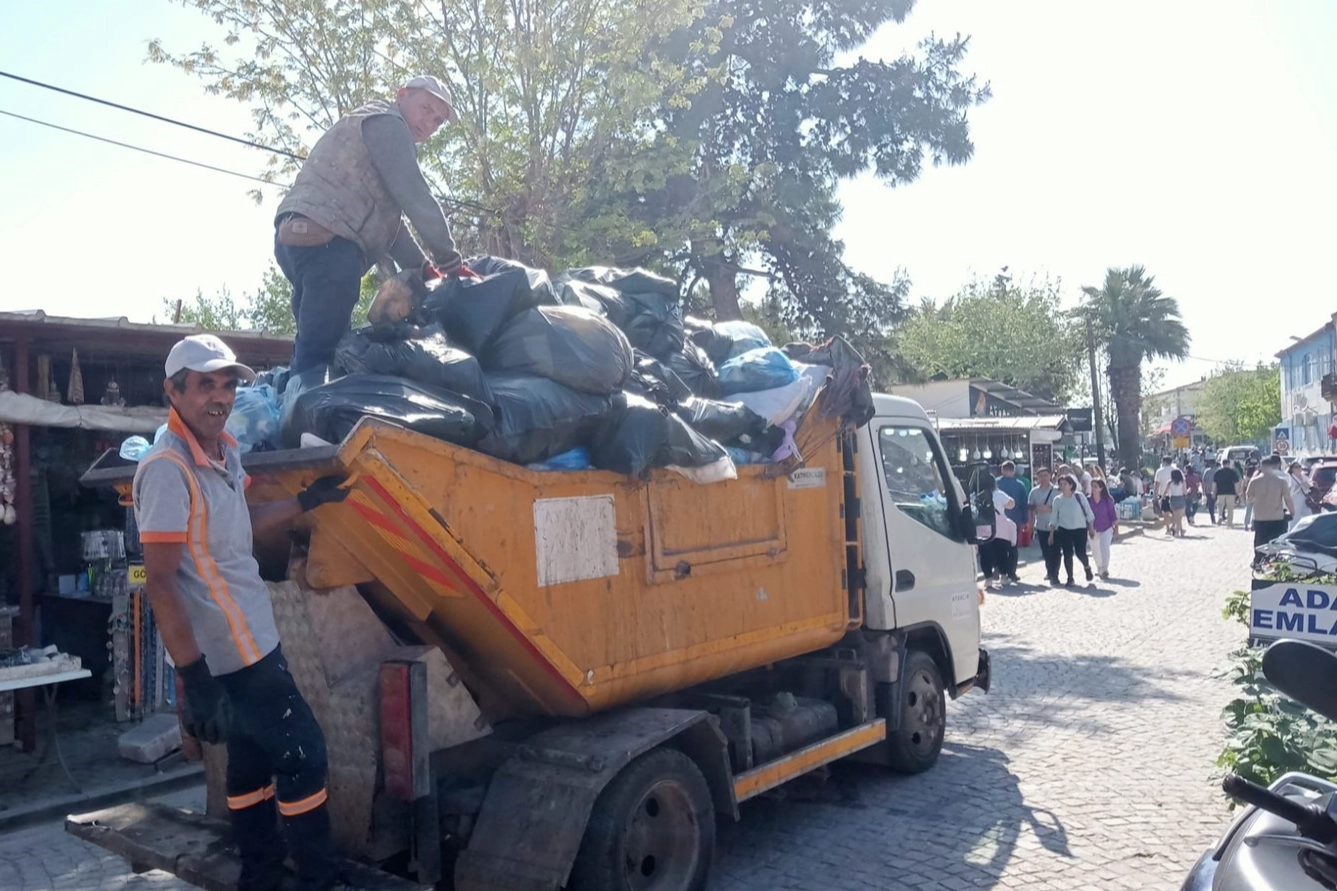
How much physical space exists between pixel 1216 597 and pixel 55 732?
12.7m

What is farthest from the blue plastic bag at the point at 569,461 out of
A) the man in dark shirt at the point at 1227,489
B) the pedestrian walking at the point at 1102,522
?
the man in dark shirt at the point at 1227,489

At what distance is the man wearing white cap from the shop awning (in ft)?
17.6

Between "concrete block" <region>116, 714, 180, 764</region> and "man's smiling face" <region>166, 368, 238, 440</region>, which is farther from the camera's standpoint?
"concrete block" <region>116, 714, 180, 764</region>

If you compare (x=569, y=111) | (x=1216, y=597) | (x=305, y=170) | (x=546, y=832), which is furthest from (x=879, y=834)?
(x=1216, y=597)

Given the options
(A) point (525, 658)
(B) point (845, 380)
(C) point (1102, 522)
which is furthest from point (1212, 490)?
(A) point (525, 658)

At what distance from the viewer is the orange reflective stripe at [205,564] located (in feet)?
11.0

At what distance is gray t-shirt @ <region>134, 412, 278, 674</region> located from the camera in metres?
3.30

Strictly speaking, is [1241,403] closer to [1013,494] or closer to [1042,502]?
[1042,502]

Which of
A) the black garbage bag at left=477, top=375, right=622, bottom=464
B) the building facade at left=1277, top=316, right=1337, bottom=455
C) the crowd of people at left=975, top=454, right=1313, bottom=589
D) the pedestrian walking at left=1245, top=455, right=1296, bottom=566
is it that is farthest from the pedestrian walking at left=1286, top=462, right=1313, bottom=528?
the building facade at left=1277, top=316, right=1337, bottom=455

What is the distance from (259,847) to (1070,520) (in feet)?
44.5

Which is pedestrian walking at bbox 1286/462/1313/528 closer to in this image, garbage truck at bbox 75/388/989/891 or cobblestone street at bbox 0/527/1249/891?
cobblestone street at bbox 0/527/1249/891

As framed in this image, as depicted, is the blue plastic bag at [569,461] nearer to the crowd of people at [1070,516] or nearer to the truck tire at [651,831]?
the truck tire at [651,831]

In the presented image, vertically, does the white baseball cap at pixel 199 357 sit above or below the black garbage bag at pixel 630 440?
above

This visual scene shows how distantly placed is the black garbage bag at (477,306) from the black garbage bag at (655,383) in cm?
59
